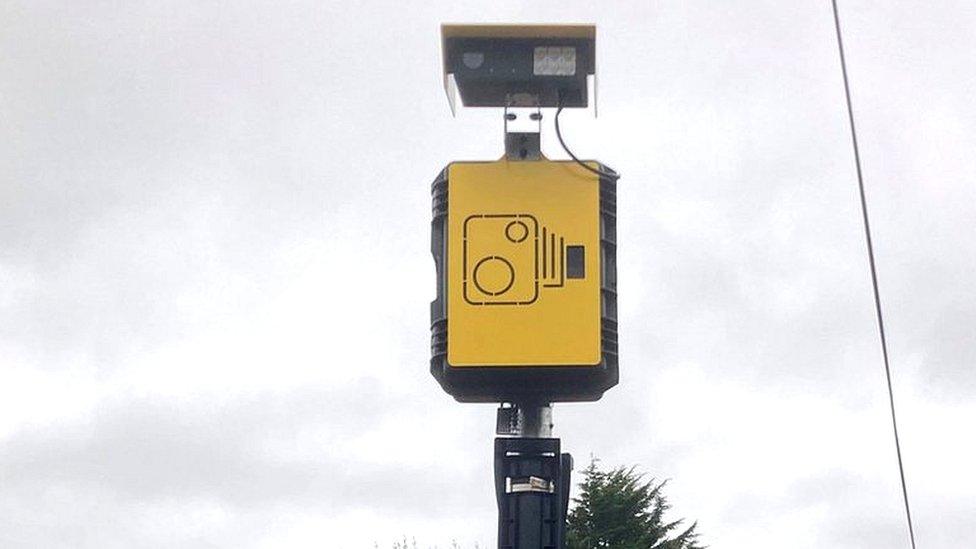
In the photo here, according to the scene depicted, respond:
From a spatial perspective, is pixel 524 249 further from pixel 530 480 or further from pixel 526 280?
pixel 530 480

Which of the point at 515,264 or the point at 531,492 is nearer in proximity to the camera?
the point at 515,264

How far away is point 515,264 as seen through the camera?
10719 mm

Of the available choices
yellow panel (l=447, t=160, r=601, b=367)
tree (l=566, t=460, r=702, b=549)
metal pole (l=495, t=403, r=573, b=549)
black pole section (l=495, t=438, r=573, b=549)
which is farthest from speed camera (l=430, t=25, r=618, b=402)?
tree (l=566, t=460, r=702, b=549)

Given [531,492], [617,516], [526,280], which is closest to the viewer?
[526,280]

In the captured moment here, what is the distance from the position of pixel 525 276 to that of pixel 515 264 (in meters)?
0.10

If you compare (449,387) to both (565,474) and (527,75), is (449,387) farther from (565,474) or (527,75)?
(527,75)

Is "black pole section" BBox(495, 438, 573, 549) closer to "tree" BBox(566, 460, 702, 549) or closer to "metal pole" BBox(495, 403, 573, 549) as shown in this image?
"metal pole" BBox(495, 403, 573, 549)

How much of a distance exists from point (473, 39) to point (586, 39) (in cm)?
77

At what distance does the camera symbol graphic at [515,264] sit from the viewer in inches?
420

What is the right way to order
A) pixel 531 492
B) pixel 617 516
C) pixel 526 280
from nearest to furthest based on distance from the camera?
1. pixel 526 280
2. pixel 531 492
3. pixel 617 516

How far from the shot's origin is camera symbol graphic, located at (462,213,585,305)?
1068 cm

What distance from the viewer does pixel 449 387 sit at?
11.0 meters

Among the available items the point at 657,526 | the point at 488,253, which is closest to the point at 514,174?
the point at 488,253

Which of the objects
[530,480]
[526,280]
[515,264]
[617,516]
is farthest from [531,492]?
[617,516]
